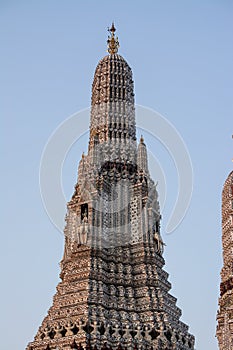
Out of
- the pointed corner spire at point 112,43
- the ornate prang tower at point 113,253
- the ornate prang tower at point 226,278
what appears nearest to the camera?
the ornate prang tower at point 113,253

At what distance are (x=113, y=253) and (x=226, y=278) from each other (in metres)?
9.09

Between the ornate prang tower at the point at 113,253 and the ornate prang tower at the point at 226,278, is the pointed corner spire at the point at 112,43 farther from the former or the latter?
the ornate prang tower at the point at 226,278

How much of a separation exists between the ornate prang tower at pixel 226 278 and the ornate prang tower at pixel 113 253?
9.55 ft

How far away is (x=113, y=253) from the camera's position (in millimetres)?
43250

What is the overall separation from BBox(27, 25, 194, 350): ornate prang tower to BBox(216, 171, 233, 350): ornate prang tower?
2.91 metres

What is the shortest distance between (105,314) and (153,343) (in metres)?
3.88

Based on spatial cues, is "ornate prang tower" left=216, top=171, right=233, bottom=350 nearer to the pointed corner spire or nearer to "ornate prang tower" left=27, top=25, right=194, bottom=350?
"ornate prang tower" left=27, top=25, right=194, bottom=350

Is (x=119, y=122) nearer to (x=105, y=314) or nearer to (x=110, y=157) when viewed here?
(x=110, y=157)

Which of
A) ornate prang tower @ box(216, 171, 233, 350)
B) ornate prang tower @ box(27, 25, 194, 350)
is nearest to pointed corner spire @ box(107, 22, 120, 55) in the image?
ornate prang tower @ box(27, 25, 194, 350)

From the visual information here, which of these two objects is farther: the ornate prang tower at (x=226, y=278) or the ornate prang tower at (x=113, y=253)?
the ornate prang tower at (x=226, y=278)

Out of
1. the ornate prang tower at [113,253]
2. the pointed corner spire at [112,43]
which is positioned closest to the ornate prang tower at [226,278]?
the ornate prang tower at [113,253]

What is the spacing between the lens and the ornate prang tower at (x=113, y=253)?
37.5m

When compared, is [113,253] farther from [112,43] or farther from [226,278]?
[112,43]

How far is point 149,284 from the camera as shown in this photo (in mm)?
41312
